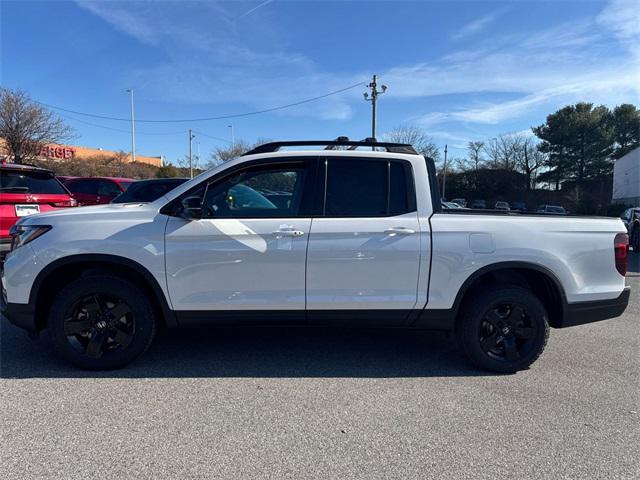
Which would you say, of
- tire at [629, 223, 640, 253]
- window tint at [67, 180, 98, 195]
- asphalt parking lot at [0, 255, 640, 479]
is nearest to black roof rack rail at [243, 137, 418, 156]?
asphalt parking lot at [0, 255, 640, 479]

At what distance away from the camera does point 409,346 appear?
4.56 meters

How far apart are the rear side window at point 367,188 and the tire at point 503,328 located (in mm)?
1064

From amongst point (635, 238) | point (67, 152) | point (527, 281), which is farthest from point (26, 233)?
point (67, 152)

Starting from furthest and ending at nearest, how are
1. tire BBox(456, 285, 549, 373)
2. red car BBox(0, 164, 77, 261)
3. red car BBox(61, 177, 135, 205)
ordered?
red car BBox(61, 177, 135, 205)
red car BBox(0, 164, 77, 261)
tire BBox(456, 285, 549, 373)

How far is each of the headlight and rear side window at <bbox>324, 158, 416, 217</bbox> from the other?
237 cm

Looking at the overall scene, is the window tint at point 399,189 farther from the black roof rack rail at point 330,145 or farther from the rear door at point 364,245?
the black roof rack rail at point 330,145

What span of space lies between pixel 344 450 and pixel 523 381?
1903 millimetres

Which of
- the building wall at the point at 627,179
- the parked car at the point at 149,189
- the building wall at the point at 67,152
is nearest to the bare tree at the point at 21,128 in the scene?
the building wall at the point at 67,152

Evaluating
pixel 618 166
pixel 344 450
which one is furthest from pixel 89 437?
pixel 618 166

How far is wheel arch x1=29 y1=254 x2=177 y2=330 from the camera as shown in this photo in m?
3.64

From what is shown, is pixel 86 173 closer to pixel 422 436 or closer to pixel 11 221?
pixel 11 221

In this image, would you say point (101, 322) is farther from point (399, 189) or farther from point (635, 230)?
point (635, 230)

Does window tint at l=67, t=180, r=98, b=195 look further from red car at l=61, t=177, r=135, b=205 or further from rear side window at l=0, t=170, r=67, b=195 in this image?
rear side window at l=0, t=170, r=67, b=195

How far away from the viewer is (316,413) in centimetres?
316
